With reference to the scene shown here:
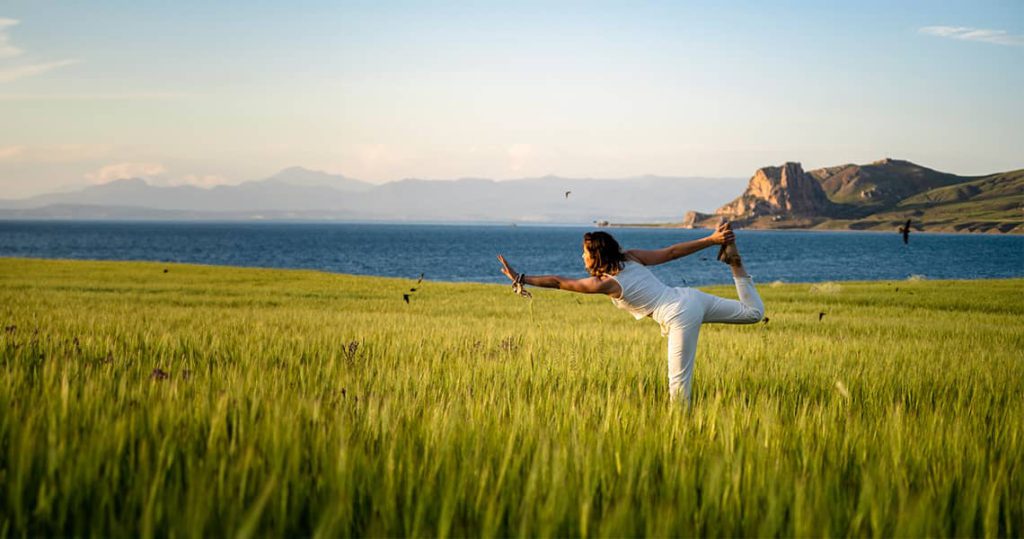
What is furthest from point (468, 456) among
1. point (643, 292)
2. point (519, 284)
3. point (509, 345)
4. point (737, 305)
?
point (509, 345)

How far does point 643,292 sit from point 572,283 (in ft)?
2.81

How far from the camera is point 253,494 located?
9.69ft

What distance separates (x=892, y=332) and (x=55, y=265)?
48.6m

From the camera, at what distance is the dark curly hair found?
22.6ft

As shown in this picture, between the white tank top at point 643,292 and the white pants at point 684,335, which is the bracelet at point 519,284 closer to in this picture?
the white tank top at point 643,292

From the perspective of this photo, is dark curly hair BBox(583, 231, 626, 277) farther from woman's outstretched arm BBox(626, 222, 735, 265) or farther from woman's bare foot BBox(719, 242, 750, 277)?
woman's bare foot BBox(719, 242, 750, 277)

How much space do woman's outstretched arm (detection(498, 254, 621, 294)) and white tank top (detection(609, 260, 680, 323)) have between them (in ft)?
0.30

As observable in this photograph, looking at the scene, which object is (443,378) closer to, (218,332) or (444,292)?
(218,332)

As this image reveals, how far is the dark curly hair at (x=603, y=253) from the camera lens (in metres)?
6.90

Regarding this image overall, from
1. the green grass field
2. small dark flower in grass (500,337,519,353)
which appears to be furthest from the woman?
small dark flower in grass (500,337,519,353)

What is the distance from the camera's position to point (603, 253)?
692 centimetres

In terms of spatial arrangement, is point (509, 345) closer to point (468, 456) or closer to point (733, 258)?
point (733, 258)

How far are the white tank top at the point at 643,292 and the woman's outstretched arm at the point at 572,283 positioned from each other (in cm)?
9

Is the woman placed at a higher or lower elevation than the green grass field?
higher
